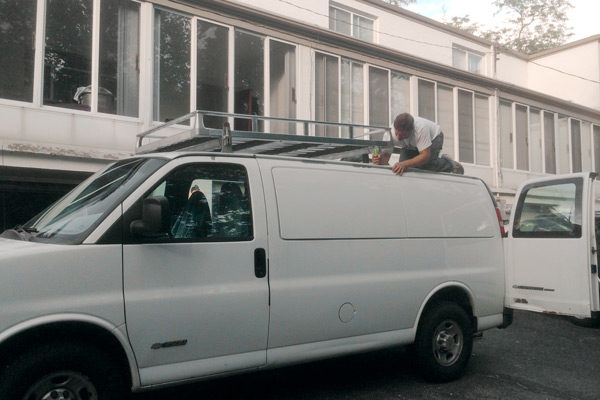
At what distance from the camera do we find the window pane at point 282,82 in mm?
12648

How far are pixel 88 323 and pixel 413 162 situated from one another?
11.1 ft

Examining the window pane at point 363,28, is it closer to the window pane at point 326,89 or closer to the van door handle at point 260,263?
the window pane at point 326,89

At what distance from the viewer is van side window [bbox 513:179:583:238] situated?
19.0 feet

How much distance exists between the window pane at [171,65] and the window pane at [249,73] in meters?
1.18

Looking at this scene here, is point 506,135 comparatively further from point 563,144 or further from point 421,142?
point 421,142

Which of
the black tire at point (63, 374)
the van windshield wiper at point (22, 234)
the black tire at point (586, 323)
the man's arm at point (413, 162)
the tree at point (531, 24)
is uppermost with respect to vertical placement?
the tree at point (531, 24)

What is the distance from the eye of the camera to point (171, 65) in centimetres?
1097

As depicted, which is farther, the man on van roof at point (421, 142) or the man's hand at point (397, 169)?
the man on van roof at point (421, 142)

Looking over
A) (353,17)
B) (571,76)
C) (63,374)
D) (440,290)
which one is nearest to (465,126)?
(353,17)

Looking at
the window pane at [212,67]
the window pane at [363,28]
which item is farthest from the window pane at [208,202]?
the window pane at [363,28]

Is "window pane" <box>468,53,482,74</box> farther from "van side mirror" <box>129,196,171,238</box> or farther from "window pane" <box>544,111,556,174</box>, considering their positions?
"van side mirror" <box>129,196,171,238</box>

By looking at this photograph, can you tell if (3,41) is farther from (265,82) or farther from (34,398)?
(34,398)

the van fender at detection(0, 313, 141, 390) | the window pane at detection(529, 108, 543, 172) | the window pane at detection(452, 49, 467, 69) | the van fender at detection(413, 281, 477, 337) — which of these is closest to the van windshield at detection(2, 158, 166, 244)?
the van fender at detection(0, 313, 141, 390)

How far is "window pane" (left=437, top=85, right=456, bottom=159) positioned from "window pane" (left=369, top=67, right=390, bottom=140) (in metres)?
2.16
